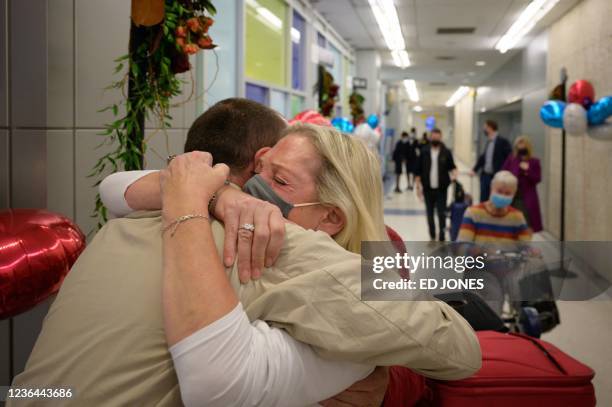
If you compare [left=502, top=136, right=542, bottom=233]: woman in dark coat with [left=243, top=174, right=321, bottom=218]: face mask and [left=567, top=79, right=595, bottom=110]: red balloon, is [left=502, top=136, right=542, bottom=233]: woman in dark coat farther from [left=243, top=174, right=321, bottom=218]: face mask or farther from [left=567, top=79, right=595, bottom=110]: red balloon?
[left=243, top=174, right=321, bottom=218]: face mask

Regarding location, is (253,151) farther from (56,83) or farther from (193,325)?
(56,83)

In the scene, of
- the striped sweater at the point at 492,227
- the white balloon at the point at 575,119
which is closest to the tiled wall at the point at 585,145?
the white balloon at the point at 575,119

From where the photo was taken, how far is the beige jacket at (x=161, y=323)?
1.03 meters

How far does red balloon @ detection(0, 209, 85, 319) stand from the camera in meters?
1.72

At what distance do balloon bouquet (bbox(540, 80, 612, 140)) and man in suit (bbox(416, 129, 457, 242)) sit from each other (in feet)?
7.45

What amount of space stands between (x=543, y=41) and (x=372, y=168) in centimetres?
1047

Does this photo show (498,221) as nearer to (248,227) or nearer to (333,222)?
(333,222)

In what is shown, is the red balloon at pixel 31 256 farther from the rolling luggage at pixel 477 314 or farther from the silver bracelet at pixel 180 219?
the rolling luggage at pixel 477 314

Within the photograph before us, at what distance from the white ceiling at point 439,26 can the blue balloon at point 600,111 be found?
3.19 meters

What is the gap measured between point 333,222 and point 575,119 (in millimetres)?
5192

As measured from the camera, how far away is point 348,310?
3.45 ft

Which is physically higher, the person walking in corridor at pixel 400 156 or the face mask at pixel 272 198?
the person walking in corridor at pixel 400 156

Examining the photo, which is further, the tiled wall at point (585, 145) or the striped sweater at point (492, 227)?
the tiled wall at point (585, 145)

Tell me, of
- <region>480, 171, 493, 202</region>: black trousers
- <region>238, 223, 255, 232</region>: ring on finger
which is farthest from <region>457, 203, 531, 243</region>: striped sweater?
<region>480, 171, 493, 202</region>: black trousers
